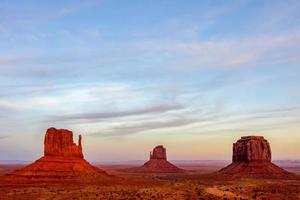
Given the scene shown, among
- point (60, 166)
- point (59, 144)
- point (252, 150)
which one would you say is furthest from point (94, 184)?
point (252, 150)

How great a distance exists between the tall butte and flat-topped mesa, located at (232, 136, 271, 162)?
2303 inches

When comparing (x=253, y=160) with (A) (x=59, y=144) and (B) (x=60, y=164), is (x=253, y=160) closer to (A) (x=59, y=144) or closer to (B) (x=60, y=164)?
(A) (x=59, y=144)

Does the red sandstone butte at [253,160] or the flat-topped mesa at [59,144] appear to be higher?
the flat-topped mesa at [59,144]

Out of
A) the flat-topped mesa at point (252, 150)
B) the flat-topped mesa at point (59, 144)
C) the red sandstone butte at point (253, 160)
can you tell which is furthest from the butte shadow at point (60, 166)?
the flat-topped mesa at point (252, 150)

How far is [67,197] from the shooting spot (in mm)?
68875

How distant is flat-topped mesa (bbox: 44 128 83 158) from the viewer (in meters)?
106

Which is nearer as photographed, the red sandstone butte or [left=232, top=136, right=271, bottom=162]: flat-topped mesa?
the red sandstone butte

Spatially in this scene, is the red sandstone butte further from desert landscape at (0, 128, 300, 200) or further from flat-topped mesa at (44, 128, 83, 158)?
flat-topped mesa at (44, 128, 83, 158)

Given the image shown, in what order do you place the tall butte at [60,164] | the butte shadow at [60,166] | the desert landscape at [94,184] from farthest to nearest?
the tall butte at [60,164] < the butte shadow at [60,166] < the desert landscape at [94,184]

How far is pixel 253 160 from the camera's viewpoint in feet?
470

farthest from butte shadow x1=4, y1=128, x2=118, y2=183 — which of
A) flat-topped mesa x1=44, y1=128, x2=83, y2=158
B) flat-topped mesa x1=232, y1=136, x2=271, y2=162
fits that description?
flat-topped mesa x1=232, y1=136, x2=271, y2=162

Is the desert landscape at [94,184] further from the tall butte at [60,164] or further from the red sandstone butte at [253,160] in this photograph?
the red sandstone butte at [253,160]

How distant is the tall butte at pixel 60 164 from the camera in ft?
320

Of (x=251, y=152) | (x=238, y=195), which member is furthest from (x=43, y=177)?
(x=251, y=152)
